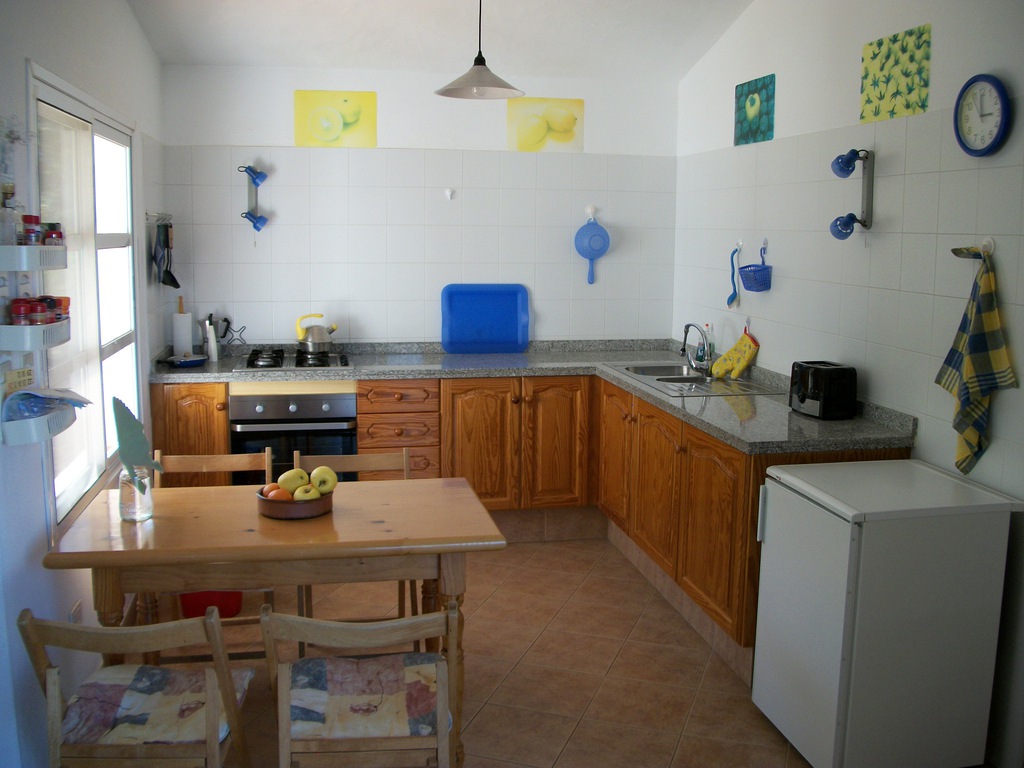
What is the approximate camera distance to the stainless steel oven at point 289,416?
4.47m

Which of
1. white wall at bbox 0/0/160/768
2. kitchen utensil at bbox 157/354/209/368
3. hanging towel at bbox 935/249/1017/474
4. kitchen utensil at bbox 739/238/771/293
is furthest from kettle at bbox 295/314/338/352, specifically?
hanging towel at bbox 935/249/1017/474

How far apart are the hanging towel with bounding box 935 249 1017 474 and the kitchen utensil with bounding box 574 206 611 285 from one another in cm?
240

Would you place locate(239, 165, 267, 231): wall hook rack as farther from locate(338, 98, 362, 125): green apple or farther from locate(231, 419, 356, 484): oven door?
locate(231, 419, 356, 484): oven door

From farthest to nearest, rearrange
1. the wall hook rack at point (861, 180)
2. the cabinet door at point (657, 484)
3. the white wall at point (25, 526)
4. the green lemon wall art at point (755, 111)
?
the green lemon wall art at point (755, 111)
the cabinet door at point (657, 484)
the wall hook rack at point (861, 180)
the white wall at point (25, 526)

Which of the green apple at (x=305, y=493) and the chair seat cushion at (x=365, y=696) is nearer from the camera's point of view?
the chair seat cushion at (x=365, y=696)

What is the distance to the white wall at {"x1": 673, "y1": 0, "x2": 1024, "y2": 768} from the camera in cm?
281

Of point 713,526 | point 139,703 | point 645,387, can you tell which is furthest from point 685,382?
point 139,703

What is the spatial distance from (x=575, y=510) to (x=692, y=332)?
3.73ft

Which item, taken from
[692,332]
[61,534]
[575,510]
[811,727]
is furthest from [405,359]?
[811,727]

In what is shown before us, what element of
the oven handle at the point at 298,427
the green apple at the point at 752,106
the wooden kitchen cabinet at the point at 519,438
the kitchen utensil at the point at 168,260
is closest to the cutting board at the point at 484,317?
the wooden kitchen cabinet at the point at 519,438

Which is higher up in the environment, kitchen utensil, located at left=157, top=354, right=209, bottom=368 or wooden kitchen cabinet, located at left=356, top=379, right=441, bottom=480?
kitchen utensil, located at left=157, top=354, right=209, bottom=368

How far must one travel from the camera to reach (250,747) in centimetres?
296

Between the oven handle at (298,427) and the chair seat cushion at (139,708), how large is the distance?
2.14m

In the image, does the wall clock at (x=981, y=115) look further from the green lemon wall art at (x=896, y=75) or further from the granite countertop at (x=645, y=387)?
the granite countertop at (x=645, y=387)
